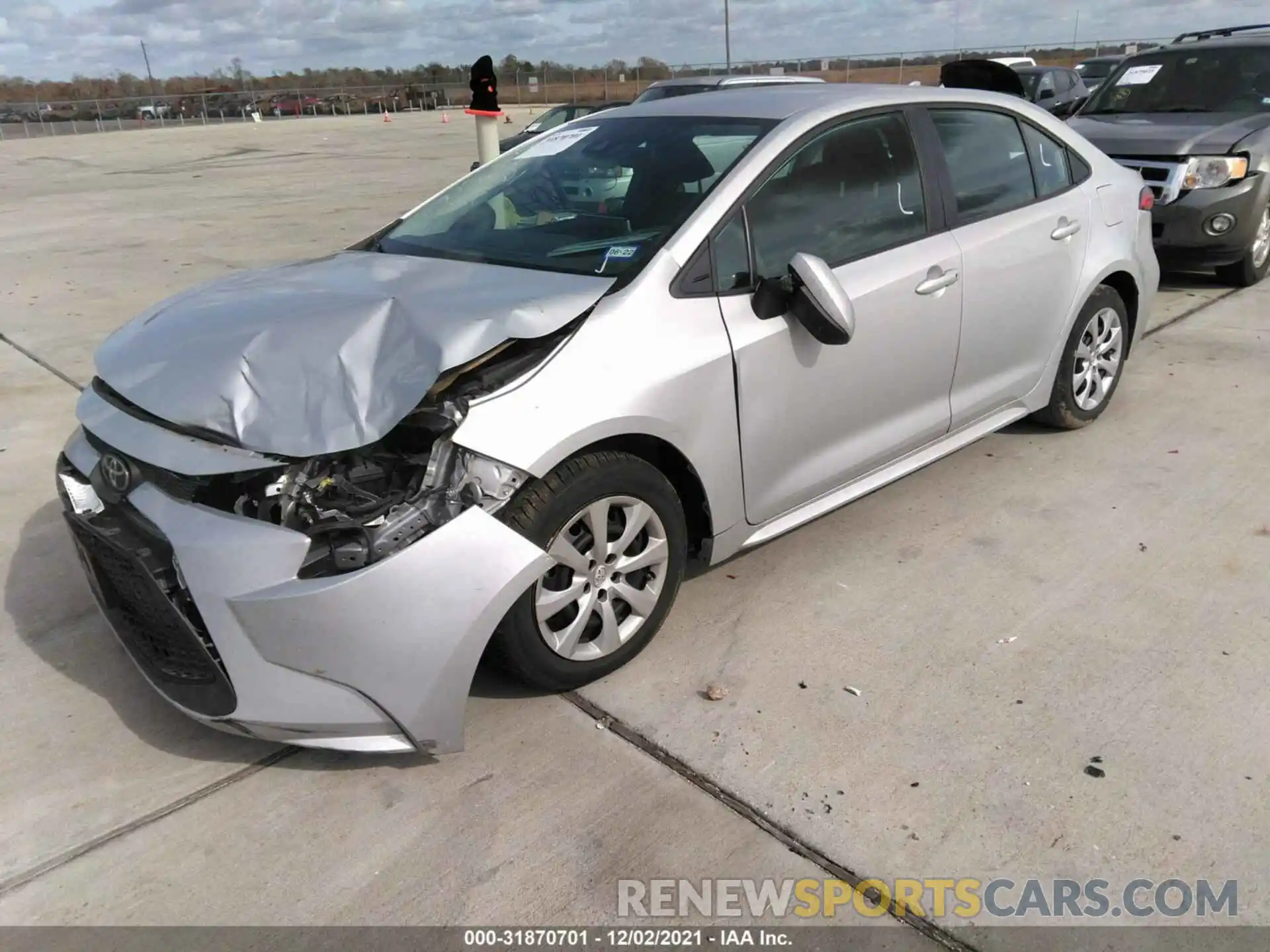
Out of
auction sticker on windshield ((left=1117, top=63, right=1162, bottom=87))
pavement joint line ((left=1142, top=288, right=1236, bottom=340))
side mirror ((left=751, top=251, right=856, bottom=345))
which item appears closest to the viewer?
side mirror ((left=751, top=251, right=856, bottom=345))

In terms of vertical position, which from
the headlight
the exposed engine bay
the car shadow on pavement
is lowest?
the car shadow on pavement

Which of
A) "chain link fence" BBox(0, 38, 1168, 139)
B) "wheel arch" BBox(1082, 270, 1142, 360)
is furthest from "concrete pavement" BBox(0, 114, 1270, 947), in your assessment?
"chain link fence" BBox(0, 38, 1168, 139)

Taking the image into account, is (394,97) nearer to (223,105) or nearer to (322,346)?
(223,105)

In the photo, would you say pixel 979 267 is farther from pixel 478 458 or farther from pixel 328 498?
pixel 328 498

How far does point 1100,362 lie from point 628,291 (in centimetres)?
301

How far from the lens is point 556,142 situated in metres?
4.06

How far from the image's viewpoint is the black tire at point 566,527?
2.67m

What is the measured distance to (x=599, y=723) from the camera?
2.93m

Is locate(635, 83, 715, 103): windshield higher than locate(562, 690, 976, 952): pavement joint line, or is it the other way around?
locate(635, 83, 715, 103): windshield

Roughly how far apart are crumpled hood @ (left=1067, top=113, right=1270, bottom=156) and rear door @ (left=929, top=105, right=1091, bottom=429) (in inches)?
134

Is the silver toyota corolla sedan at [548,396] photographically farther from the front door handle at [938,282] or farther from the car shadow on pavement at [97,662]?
the car shadow on pavement at [97,662]

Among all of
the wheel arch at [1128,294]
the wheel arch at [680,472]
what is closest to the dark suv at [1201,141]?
the wheel arch at [1128,294]

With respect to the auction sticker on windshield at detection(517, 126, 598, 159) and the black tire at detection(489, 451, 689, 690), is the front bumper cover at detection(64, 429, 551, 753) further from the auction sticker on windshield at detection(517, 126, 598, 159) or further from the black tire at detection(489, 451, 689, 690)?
the auction sticker on windshield at detection(517, 126, 598, 159)

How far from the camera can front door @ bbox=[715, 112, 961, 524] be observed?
3219mm
